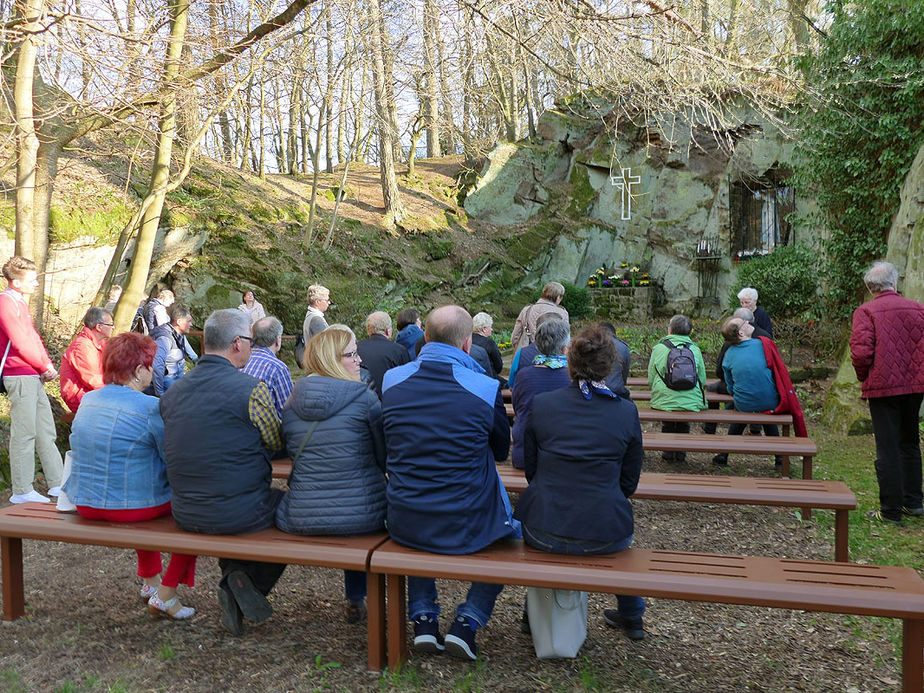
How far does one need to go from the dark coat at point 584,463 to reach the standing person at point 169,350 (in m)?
5.22

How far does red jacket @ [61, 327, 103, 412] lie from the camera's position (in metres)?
6.07

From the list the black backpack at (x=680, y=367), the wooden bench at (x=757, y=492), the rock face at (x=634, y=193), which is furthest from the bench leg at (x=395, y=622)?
the rock face at (x=634, y=193)

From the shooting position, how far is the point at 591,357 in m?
3.12

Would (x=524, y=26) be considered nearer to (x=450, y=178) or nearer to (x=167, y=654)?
(x=167, y=654)

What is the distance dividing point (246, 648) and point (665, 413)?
4678 millimetres

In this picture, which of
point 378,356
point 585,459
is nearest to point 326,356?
point 585,459

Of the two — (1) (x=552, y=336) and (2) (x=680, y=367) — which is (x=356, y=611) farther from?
(2) (x=680, y=367)

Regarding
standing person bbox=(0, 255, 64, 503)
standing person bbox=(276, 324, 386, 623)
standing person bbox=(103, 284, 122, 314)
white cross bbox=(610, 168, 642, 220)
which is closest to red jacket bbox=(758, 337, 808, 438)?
standing person bbox=(276, 324, 386, 623)

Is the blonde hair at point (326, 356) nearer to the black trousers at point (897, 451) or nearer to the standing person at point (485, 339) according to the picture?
the standing person at point (485, 339)

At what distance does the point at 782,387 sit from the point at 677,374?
0.94 meters

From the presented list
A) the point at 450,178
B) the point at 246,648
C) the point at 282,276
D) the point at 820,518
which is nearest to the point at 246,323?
the point at 246,648

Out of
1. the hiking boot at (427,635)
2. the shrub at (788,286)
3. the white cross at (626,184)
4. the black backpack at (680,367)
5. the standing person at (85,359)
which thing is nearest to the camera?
the hiking boot at (427,635)

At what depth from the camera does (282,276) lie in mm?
14984

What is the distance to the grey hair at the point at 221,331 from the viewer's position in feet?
11.5
